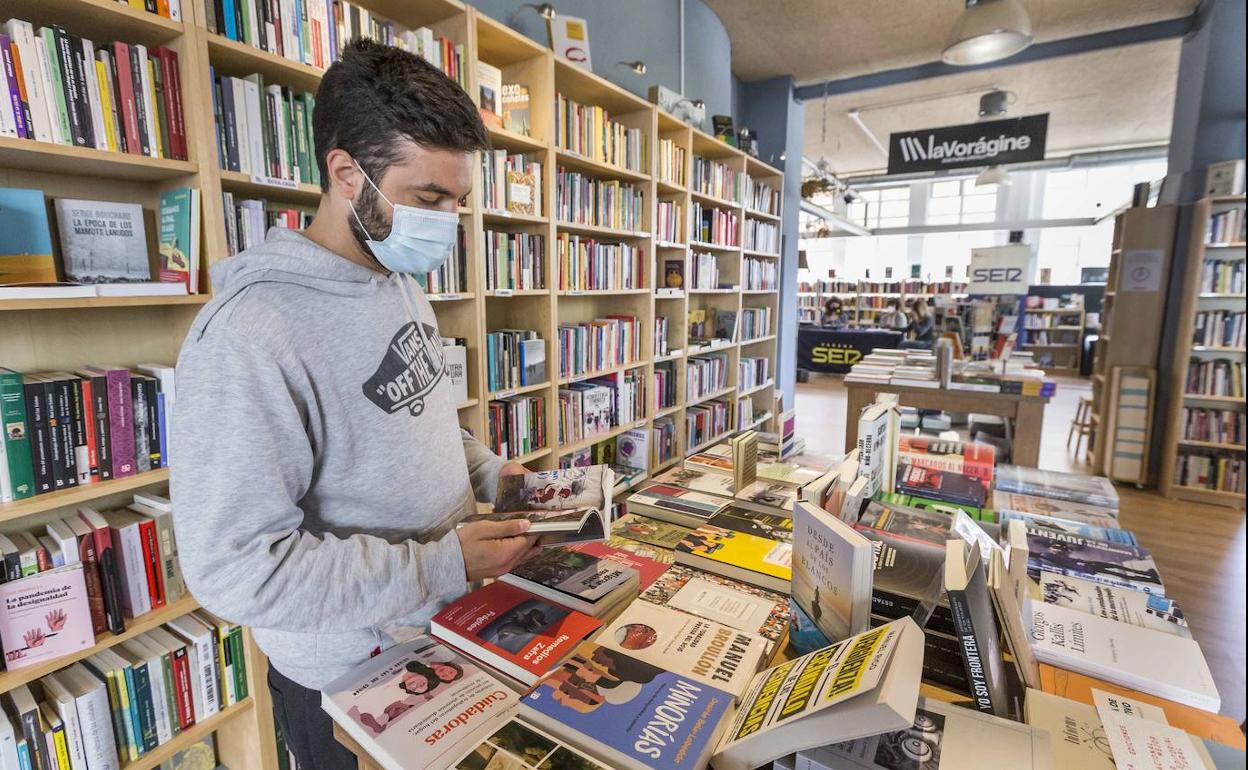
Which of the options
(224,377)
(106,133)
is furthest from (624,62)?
(224,377)

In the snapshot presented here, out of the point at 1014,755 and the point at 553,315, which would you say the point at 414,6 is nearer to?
the point at 553,315

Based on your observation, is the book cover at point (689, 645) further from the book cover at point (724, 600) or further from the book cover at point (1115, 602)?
the book cover at point (1115, 602)

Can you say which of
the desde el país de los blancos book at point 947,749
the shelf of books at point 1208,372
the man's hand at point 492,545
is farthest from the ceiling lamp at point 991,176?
the man's hand at point 492,545

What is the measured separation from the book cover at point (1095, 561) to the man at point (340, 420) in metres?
1.29

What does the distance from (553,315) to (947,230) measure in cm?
1359

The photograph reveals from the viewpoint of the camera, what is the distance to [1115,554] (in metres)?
1.47

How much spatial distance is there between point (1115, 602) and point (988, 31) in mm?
3262

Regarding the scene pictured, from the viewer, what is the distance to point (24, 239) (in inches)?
54.2

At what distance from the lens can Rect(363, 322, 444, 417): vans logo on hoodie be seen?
1038mm

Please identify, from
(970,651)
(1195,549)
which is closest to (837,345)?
(1195,549)

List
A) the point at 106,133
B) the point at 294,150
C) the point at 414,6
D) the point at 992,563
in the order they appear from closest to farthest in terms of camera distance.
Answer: the point at 992,563
the point at 106,133
the point at 294,150
the point at 414,6

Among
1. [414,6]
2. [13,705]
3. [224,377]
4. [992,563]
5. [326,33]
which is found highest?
[414,6]

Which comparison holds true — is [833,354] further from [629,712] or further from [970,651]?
[629,712]

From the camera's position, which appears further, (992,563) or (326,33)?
(326,33)
